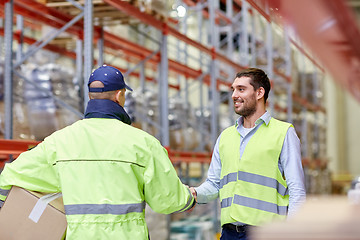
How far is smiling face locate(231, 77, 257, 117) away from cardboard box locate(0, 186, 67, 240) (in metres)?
1.45

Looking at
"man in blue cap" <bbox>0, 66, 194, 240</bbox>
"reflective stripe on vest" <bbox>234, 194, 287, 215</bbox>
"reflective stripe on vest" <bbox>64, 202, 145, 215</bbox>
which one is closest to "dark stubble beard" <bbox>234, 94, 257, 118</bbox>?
"reflective stripe on vest" <bbox>234, 194, 287, 215</bbox>

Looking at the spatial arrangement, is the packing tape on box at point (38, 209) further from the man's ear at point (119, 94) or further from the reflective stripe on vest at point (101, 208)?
the man's ear at point (119, 94)

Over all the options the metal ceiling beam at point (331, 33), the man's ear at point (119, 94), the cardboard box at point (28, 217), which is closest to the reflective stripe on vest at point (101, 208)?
the cardboard box at point (28, 217)

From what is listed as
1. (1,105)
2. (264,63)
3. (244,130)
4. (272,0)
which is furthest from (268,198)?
(264,63)

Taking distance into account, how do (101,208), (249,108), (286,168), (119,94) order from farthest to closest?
(249,108), (286,168), (119,94), (101,208)

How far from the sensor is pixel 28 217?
3.27m

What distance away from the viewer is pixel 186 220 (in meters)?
9.47

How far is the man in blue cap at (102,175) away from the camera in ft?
10.2

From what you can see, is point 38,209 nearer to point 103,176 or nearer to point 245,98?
point 103,176

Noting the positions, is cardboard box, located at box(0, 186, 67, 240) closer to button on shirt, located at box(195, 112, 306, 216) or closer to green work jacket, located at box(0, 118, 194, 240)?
green work jacket, located at box(0, 118, 194, 240)

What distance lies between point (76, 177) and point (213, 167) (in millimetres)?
1302

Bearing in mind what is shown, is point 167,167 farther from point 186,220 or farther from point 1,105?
point 186,220

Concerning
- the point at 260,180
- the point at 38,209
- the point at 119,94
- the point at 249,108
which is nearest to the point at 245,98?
the point at 249,108

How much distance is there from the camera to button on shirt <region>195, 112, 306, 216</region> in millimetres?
3494
